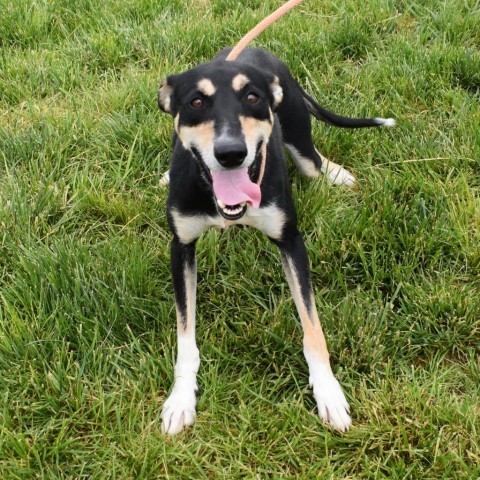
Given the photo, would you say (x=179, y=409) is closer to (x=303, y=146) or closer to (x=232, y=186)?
(x=232, y=186)

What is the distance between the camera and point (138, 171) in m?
3.67

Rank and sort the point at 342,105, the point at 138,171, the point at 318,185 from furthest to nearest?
the point at 342,105 → the point at 138,171 → the point at 318,185

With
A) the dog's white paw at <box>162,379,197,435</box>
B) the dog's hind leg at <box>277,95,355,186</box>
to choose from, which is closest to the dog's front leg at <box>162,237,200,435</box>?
the dog's white paw at <box>162,379,197,435</box>

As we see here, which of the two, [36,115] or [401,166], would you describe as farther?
[36,115]

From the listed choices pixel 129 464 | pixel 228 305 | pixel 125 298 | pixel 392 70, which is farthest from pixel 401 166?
pixel 129 464

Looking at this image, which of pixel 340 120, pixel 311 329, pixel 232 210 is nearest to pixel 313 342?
pixel 311 329

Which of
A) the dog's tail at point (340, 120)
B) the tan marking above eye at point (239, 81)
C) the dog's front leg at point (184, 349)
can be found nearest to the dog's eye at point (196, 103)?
the tan marking above eye at point (239, 81)

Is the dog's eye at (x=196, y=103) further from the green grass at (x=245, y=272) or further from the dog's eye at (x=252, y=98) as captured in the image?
the green grass at (x=245, y=272)

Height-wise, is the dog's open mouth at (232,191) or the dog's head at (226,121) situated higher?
the dog's head at (226,121)

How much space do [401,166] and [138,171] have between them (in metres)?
1.59

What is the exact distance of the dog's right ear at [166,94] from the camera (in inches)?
105

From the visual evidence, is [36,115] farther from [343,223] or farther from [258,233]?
[343,223]

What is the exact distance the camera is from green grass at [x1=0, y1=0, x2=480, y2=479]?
7.67 ft

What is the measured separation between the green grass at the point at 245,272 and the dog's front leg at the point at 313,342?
68 mm
